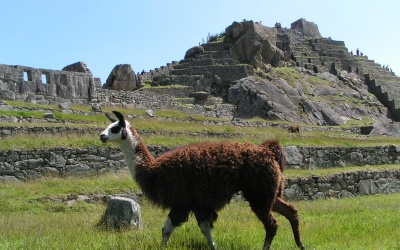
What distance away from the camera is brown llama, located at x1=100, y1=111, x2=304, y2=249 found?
7.19 meters

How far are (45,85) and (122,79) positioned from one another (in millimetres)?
16416

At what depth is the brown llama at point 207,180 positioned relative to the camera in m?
7.19

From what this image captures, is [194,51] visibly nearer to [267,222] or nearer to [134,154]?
[134,154]

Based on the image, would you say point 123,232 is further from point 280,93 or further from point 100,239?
point 280,93

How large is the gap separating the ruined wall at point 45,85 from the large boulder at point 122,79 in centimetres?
1219

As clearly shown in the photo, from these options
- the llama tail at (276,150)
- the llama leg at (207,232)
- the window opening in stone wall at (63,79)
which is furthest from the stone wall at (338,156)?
the window opening in stone wall at (63,79)

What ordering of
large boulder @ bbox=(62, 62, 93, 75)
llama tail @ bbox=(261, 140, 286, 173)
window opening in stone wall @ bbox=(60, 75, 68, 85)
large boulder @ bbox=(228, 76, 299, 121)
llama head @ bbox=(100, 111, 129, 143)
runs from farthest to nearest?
large boulder @ bbox=(228, 76, 299, 121) → large boulder @ bbox=(62, 62, 93, 75) → window opening in stone wall @ bbox=(60, 75, 68, 85) → llama tail @ bbox=(261, 140, 286, 173) → llama head @ bbox=(100, 111, 129, 143)

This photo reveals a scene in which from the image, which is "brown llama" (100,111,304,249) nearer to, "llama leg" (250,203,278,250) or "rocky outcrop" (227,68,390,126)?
"llama leg" (250,203,278,250)

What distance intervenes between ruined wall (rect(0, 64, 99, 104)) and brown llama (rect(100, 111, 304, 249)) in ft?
65.8

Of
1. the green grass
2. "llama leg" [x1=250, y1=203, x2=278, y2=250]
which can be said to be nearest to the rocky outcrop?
the green grass

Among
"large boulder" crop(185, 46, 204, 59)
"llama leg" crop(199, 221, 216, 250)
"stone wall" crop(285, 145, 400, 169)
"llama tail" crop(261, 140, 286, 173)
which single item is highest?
"large boulder" crop(185, 46, 204, 59)

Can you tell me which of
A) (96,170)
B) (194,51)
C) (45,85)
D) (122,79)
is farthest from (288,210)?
(194,51)

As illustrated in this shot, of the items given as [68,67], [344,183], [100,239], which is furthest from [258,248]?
[68,67]

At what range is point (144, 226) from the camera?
982 cm
